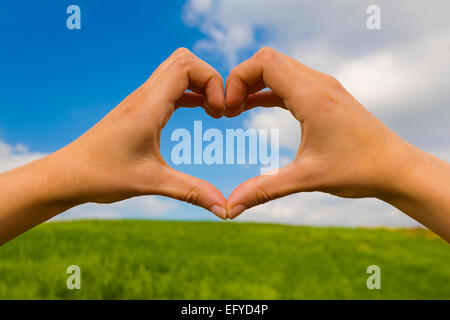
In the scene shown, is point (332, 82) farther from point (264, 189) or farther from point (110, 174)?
point (110, 174)

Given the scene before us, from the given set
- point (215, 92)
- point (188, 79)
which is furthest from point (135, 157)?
point (215, 92)

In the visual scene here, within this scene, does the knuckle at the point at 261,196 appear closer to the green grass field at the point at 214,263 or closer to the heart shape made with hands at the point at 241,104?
the heart shape made with hands at the point at 241,104

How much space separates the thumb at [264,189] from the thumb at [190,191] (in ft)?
0.32

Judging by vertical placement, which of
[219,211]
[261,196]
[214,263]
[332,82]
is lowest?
[214,263]

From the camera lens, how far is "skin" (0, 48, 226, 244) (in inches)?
107

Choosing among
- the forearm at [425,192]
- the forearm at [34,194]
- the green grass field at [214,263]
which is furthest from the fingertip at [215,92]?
the green grass field at [214,263]

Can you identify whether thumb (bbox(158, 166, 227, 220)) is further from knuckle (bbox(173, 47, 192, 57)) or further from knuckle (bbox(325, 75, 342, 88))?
knuckle (bbox(325, 75, 342, 88))

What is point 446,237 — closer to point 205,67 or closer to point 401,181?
point 401,181

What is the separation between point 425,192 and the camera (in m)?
2.59

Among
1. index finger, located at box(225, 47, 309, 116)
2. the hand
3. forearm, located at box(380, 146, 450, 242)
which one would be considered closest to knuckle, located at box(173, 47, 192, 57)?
the hand

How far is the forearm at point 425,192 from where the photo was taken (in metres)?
2.55

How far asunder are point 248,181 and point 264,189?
161 mm

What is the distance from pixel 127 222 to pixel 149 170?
519 inches
